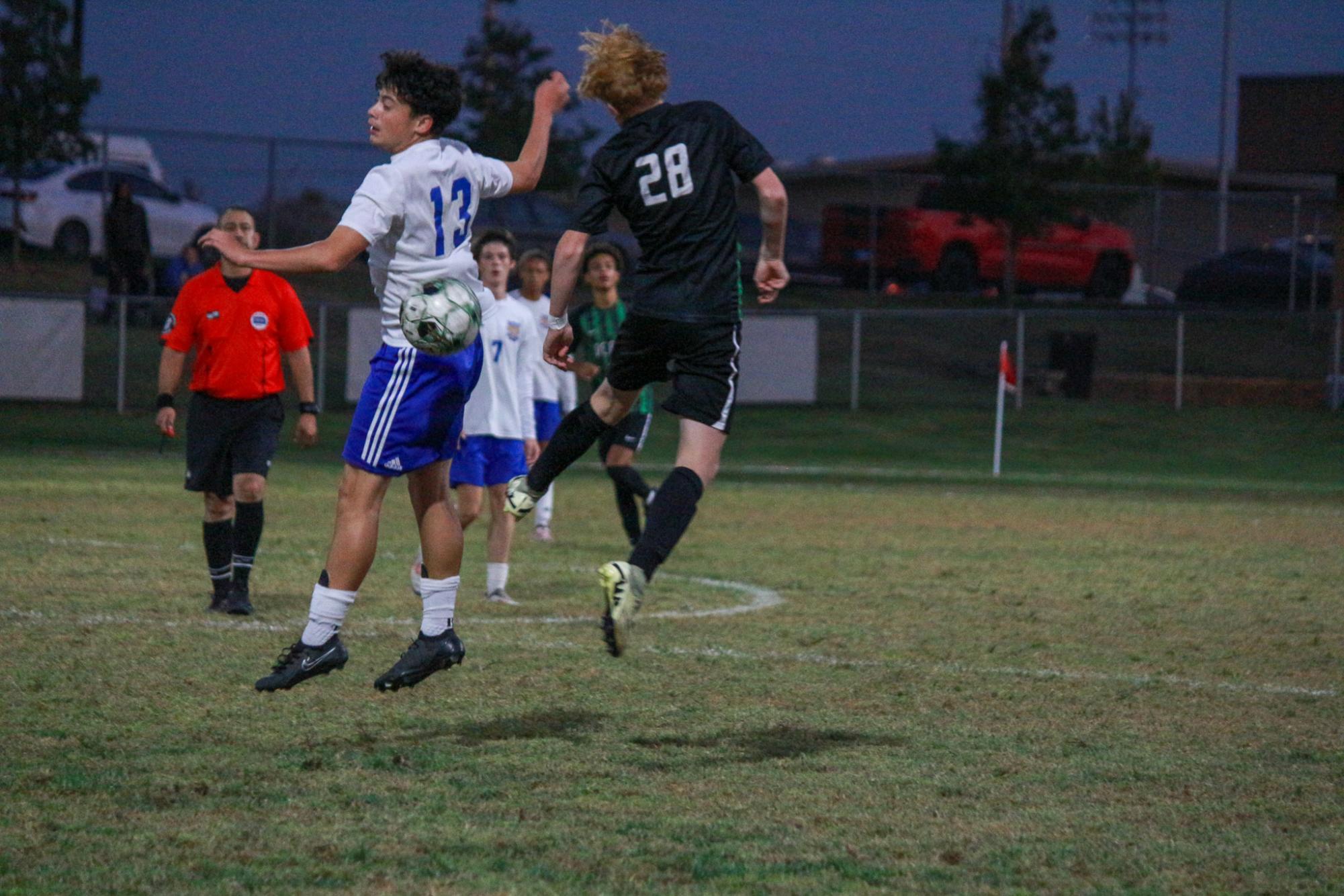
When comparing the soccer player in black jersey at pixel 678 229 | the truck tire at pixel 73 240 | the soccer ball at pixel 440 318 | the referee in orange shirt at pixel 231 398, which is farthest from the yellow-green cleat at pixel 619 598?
the truck tire at pixel 73 240

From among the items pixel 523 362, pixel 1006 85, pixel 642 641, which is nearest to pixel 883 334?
pixel 1006 85

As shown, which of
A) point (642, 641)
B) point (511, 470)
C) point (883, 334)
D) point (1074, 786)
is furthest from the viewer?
point (883, 334)

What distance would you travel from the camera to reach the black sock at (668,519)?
19.0ft

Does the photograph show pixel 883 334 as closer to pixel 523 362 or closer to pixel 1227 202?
pixel 1227 202

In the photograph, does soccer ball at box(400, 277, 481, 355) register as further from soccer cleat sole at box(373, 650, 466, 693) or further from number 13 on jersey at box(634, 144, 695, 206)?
soccer cleat sole at box(373, 650, 466, 693)

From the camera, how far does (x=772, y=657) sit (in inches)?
297

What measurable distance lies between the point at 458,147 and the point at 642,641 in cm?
279

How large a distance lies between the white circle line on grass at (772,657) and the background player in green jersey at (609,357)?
3.36m

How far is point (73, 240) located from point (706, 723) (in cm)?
2591

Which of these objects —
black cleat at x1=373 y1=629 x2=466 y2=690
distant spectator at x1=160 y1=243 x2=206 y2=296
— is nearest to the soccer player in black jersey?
black cleat at x1=373 y1=629 x2=466 y2=690

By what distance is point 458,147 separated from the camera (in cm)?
609

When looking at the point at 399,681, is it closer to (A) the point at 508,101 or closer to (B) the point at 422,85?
(B) the point at 422,85

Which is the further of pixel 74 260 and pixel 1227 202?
pixel 1227 202

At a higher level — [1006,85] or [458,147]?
[1006,85]
